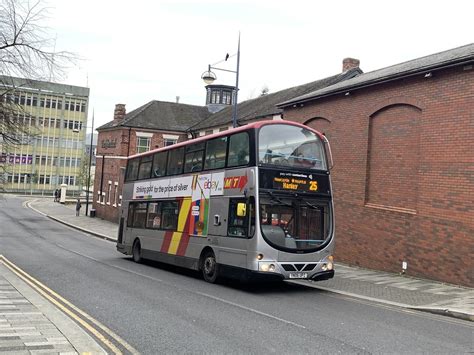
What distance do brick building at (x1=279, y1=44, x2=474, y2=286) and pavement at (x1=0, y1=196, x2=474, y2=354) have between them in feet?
2.51

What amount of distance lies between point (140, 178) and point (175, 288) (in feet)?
25.3

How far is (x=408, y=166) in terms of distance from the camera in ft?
47.3

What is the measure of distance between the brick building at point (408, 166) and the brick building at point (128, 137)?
2377 cm

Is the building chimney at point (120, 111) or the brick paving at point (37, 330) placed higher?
the building chimney at point (120, 111)

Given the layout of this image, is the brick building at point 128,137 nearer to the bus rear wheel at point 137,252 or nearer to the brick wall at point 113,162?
the brick wall at point 113,162

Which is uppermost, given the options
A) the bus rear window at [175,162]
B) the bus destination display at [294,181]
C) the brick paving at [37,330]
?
the bus rear window at [175,162]

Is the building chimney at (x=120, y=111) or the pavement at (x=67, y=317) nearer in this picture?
the pavement at (x=67, y=317)

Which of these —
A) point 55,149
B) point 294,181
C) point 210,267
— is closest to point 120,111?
point 210,267

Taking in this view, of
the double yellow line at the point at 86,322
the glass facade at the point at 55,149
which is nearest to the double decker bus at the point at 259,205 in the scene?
the double yellow line at the point at 86,322

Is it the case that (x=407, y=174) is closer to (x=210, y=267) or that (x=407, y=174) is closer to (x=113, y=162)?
(x=210, y=267)

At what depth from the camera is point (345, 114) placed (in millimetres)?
17125

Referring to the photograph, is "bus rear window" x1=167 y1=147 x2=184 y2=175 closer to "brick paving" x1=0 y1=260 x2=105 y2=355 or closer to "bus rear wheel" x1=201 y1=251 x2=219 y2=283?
"bus rear wheel" x1=201 y1=251 x2=219 y2=283

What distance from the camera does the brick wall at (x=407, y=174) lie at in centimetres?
1229

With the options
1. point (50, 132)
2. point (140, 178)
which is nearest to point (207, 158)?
point (140, 178)
